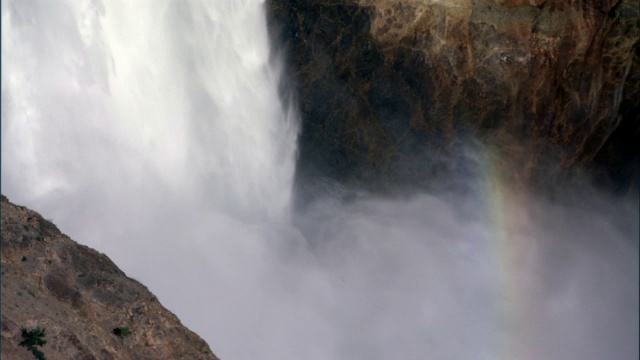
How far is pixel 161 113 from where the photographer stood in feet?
76.3

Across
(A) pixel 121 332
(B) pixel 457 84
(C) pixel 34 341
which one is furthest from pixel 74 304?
(B) pixel 457 84

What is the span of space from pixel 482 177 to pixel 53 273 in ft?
37.7

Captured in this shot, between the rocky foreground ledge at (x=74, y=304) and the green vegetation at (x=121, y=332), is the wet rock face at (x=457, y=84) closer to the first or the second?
the rocky foreground ledge at (x=74, y=304)

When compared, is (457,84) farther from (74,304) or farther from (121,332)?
(74,304)

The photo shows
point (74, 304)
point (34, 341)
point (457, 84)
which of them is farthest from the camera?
point (457, 84)

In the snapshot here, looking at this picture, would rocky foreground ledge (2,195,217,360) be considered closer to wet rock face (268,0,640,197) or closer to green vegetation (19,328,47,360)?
green vegetation (19,328,47,360)

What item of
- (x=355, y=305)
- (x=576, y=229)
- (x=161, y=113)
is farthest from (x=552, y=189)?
(x=161, y=113)

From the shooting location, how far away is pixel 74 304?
18031 mm

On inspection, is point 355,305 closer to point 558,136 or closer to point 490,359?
point 490,359

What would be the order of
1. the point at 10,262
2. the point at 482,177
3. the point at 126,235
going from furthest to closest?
1. the point at 482,177
2. the point at 126,235
3. the point at 10,262

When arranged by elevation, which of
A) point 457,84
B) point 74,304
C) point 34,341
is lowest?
Result: point 34,341

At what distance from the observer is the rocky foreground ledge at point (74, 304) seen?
56.2ft

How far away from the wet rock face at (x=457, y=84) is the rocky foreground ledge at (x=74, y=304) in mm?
7318

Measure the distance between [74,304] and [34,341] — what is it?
1.43 meters
